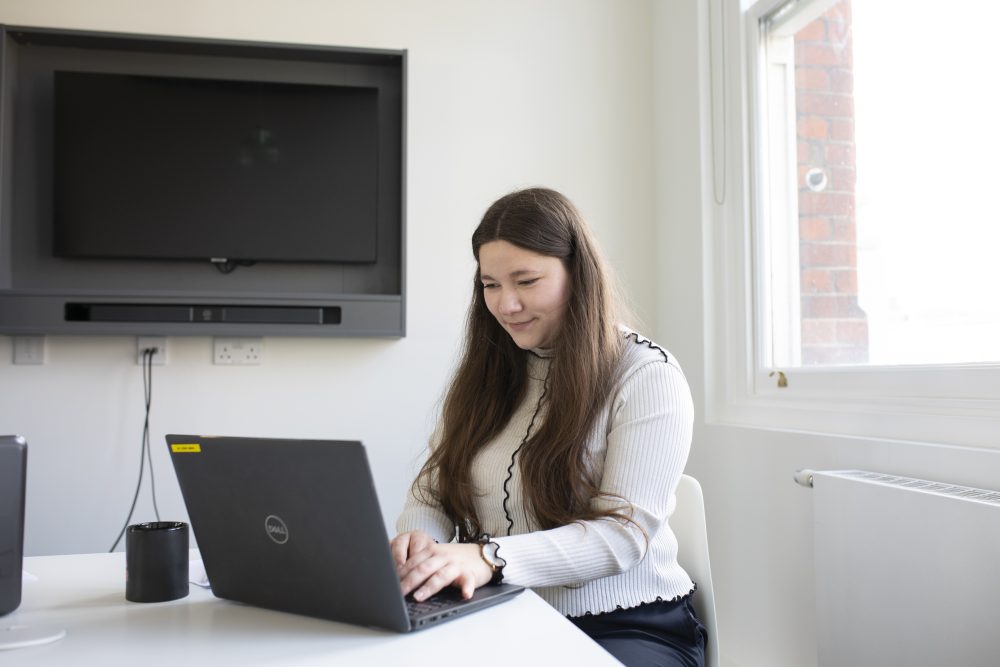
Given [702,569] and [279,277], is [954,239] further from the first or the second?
[279,277]

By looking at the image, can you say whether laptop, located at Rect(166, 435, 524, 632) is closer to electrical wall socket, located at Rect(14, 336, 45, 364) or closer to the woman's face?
the woman's face

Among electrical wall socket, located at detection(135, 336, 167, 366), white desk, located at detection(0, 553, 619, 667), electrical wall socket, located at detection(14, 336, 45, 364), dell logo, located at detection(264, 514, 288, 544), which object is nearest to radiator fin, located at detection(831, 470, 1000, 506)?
white desk, located at detection(0, 553, 619, 667)

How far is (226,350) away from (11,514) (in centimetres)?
165

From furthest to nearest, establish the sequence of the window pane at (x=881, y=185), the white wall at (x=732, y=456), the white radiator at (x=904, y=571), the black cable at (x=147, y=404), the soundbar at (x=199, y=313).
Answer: the black cable at (x=147, y=404) < the soundbar at (x=199, y=313) < the white wall at (x=732, y=456) < the window pane at (x=881, y=185) < the white radiator at (x=904, y=571)

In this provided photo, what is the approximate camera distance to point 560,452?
4.51 ft

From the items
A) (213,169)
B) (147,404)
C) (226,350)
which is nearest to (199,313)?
(226,350)

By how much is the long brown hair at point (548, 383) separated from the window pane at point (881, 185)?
709 millimetres

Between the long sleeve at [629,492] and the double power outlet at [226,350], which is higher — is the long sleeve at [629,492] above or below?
below

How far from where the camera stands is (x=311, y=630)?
0.94 m

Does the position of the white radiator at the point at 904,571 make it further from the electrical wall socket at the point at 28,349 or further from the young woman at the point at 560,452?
the electrical wall socket at the point at 28,349

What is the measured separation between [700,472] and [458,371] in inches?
44.0

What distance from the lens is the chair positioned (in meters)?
1.38

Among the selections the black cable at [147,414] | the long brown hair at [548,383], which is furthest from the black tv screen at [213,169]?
the long brown hair at [548,383]

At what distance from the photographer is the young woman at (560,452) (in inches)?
48.5
